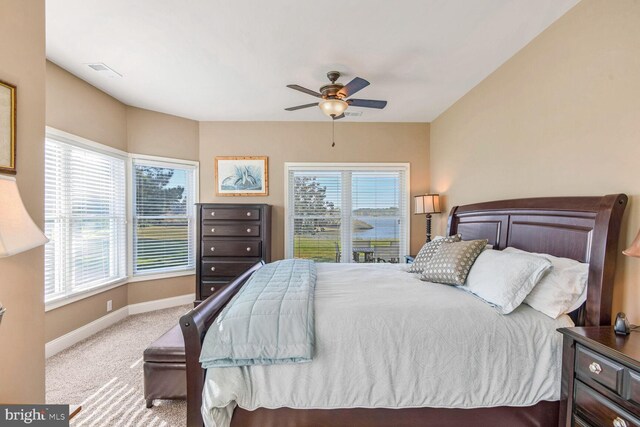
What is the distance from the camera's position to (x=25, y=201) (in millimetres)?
1404

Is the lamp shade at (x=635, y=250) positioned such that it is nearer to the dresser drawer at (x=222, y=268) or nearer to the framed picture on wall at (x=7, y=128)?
the framed picture on wall at (x=7, y=128)

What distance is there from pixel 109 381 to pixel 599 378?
3310 mm

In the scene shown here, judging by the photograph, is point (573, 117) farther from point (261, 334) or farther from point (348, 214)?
point (348, 214)

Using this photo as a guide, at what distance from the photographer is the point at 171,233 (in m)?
4.39

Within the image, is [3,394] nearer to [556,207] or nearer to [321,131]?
[556,207]

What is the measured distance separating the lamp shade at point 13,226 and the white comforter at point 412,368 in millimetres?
1019

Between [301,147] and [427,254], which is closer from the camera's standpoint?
[427,254]

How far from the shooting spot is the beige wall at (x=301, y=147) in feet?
15.0

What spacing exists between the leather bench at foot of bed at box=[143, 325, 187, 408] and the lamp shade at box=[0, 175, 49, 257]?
1185mm

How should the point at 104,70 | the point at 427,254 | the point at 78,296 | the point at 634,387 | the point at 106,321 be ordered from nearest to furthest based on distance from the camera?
the point at 634,387, the point at 427,254, the point at 104,70, the point at 78,296, the point at 106,321

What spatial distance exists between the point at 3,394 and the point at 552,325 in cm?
281

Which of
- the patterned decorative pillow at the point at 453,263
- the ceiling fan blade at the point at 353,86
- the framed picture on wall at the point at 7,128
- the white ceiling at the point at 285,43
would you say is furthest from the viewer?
the ceiling fan blade at the point at 353,86

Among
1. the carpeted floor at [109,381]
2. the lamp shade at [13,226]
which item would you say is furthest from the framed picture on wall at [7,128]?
the carpeted floor at [109,381]

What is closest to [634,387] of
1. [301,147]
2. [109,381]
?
[109,381]
